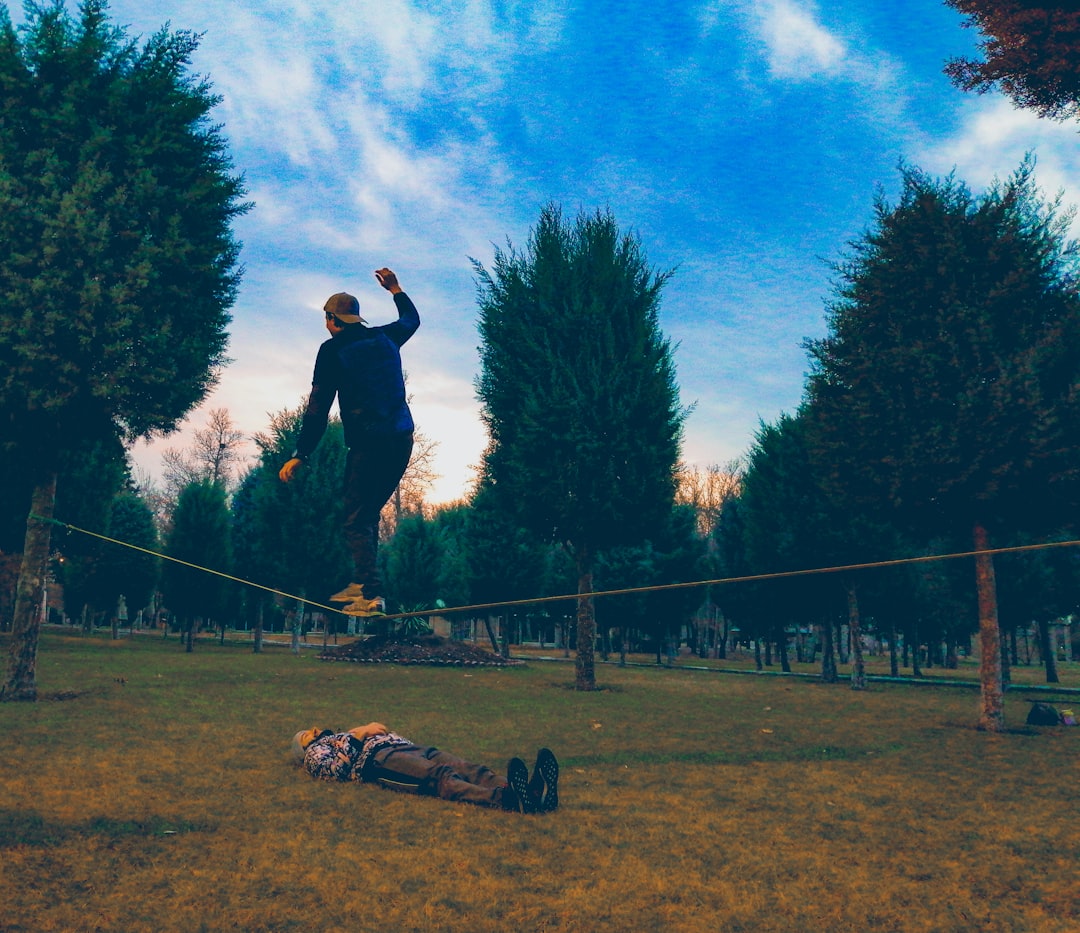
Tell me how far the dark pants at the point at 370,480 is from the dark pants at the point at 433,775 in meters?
7.32

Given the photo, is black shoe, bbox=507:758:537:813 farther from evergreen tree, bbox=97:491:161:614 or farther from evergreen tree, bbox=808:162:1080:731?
evergreen tree, bbox=97:491:161:614

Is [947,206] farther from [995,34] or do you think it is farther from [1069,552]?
[1069,552]

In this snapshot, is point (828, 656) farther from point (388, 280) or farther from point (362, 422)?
point (362, 422)

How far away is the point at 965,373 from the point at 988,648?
21.8 ft

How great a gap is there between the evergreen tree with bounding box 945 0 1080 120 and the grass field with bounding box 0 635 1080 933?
12112 mm

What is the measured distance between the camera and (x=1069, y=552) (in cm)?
3747

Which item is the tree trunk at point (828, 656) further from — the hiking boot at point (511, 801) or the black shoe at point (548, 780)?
the hiking boot at point (511, 801)

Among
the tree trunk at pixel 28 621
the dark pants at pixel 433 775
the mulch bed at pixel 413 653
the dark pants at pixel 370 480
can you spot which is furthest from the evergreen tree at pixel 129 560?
the dark pants at pixel 370 480

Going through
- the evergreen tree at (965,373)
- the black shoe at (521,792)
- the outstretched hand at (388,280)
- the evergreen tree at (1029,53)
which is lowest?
the black shoe at (521,792)

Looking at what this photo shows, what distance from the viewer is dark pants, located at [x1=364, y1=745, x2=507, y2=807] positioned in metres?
9.95

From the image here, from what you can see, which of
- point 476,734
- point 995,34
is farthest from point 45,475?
point 995,34

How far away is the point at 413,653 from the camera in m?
38.1

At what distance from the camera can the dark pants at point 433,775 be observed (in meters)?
9.95

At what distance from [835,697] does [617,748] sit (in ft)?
53.3
